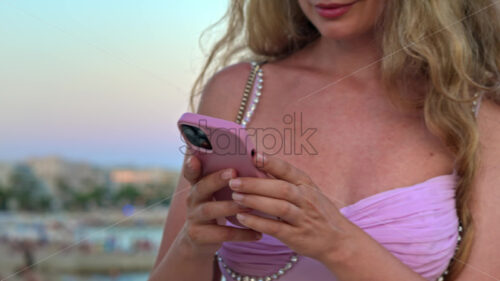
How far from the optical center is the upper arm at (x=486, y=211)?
2.44ft

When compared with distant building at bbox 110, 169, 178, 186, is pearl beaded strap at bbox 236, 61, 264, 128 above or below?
above

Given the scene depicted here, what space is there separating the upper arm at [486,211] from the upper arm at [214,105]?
1.38 ft

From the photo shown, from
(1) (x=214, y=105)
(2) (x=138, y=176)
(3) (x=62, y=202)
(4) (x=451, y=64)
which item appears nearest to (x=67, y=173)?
(3) (x=62, y=202)

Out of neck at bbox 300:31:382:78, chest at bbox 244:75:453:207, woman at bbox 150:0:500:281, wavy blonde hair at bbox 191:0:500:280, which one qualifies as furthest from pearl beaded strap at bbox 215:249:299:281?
neck at bbox 300:31:382:78

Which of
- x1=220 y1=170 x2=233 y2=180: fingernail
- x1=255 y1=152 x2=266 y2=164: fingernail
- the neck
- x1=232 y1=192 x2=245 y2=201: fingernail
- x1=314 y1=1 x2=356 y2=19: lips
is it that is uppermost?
x1=314 y1=1 x2=356 y2=19: lips

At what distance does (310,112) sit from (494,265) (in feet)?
1.25

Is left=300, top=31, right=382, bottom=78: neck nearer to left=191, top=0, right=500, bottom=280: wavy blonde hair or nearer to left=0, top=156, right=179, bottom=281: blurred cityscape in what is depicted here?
left=191, top=0, right=500, bottom=280: wavy blonde hair

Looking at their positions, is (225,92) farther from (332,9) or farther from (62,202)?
(62,202)

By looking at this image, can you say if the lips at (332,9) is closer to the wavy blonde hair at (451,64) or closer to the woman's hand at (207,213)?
the wavy blonde hair at (451,64)

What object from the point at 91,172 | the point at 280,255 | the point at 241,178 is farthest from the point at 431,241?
the point at 91,172

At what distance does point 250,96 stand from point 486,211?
43 cm

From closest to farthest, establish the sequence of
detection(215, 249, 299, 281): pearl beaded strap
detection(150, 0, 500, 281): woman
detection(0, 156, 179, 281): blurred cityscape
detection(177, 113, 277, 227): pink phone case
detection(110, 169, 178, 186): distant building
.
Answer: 1. detection(177, 113, 277, 227): pink phone case
2. detection(150, 0, 500, 281): woman
3. detection(215, 249, 299, 281): pearl beaded strap
4. detection(110, 169, 178, 186): distant building
5. detection(0, 156, 179, 281): blurred cityscape

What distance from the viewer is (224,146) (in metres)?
0.56

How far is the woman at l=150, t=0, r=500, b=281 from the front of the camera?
2.19 ft
